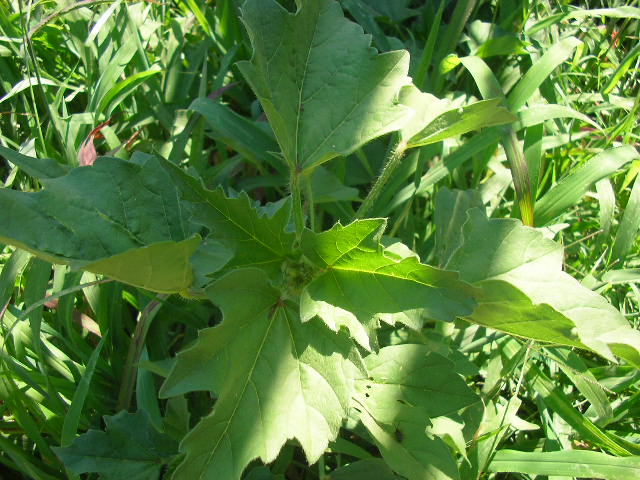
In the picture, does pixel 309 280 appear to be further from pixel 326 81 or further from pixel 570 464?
pixel 570 464

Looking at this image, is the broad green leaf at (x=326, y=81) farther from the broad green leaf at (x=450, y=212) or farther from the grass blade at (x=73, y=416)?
the grass blade at (x=73, y=416)

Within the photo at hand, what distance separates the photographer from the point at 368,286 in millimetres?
1232

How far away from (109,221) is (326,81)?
1.92ft

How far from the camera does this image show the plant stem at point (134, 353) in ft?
5.78

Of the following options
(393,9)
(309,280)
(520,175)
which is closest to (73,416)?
(309,280)

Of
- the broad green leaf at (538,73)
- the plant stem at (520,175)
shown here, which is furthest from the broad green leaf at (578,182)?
the broad green leaf at (538,73)

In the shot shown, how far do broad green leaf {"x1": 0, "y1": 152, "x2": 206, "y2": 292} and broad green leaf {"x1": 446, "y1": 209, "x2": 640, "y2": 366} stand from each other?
0.61 metres

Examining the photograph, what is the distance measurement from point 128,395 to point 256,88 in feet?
3.12

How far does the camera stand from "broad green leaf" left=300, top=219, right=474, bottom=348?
1.13 m

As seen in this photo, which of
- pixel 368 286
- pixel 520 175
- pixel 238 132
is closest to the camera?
pixel 368 286

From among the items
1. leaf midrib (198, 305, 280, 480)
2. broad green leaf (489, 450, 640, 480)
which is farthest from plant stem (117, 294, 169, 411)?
broad green leaf (489, 450, 640, 480)

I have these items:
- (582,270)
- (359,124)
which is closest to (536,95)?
(582,270)

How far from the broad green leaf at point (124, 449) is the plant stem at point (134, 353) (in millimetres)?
A: 228

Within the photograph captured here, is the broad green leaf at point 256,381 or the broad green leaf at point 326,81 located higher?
the broad green leaf at point 326,81
